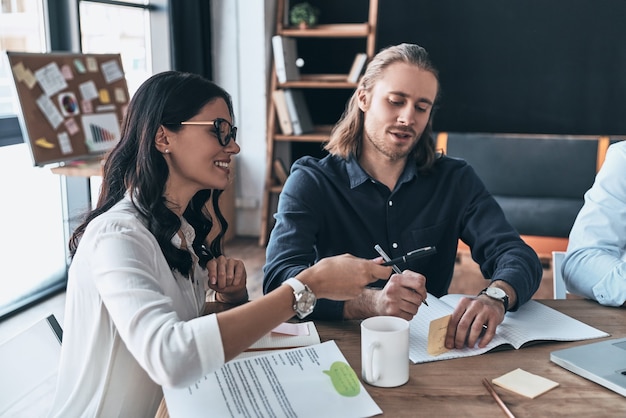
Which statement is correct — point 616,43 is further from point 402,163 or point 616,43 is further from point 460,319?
point 460,319

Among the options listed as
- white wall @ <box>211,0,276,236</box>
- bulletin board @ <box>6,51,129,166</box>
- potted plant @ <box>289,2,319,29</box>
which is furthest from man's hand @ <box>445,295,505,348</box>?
white wall @ <box>211,0,276,236</box>

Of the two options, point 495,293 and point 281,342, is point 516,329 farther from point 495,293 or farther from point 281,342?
point 281,342

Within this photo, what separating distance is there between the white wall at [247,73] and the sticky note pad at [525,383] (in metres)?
3.86

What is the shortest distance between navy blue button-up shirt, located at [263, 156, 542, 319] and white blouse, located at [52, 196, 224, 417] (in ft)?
1.86

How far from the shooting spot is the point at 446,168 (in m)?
1.96

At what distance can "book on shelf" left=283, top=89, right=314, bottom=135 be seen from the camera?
15.2 ft

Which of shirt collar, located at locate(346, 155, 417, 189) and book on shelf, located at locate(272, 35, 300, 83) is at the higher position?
book on shelf, located at locate(272, 35, 300, 83)

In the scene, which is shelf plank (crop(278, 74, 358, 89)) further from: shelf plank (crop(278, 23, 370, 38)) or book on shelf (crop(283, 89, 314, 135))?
shelf plank (crop(278, 23, 370, 38))

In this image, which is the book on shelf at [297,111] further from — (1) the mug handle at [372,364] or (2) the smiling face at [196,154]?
(1) the mug handle at [372,364]

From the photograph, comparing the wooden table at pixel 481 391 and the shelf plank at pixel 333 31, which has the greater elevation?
the shelf plank at pixel 333 31

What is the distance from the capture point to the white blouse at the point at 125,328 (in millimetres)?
1022

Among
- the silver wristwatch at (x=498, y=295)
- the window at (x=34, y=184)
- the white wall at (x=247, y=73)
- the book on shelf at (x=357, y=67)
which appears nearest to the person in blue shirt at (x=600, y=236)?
the silver wristwatch at (x=498, y=295)

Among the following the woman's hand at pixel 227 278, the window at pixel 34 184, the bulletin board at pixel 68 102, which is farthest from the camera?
the window at pixel 34 184

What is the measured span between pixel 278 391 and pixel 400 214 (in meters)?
0.90
